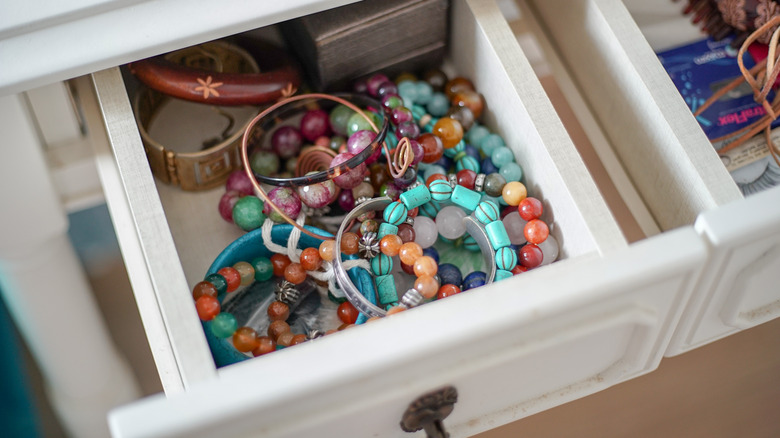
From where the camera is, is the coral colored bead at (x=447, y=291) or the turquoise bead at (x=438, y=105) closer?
the coral colored bead at (x=447, y=291)

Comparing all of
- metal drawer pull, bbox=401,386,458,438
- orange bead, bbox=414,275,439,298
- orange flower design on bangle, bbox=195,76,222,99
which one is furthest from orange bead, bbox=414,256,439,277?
orange flower design on bangle, bbox=195,76,222,99

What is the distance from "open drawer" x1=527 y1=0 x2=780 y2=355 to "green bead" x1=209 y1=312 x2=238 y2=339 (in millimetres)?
350

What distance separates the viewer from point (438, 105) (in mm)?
703

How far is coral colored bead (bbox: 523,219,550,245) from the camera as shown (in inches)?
23.0

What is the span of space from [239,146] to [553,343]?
0.34 metres

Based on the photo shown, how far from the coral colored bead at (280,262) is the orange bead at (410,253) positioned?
0.36 feet

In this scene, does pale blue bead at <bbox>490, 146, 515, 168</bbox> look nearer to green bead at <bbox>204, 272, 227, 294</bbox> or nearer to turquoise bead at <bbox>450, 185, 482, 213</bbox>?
turquoise bead at <bbox>450, 185, 482, 213</bbox>

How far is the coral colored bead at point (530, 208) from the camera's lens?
595mm

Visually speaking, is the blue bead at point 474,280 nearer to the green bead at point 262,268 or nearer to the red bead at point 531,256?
the red bead at point 531,256

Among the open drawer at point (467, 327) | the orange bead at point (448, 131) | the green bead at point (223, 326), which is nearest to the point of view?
the open drawer at point (467, 327)

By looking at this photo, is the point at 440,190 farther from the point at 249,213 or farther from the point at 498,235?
the point at 249,213

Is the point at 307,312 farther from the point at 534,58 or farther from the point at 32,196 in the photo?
the point at 534,58

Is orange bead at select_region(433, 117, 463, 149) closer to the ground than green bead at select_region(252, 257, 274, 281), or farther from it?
A: farther from it

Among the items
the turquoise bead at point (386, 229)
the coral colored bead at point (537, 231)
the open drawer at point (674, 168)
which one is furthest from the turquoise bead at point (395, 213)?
the open drawer at point (674, 168)
